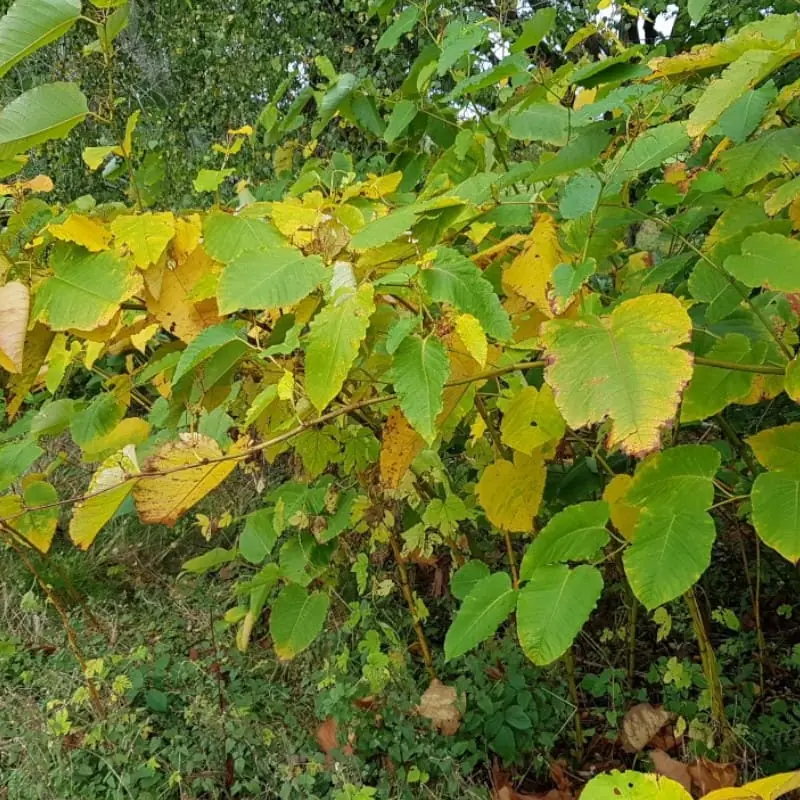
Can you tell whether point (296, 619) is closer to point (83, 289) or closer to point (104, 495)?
point (104, 495)

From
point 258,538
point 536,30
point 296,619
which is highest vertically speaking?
point 536,30

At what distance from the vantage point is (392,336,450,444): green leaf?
0.59 m

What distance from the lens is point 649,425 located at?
1.79ft

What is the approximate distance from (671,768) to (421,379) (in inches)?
46.3

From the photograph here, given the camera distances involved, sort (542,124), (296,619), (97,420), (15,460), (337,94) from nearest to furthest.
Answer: (542,124) < (97,420) < (15,460) < (337,94) < (296,619)

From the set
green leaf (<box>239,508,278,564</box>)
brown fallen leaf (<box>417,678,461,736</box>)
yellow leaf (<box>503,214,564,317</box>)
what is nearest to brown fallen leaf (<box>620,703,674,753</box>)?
brown fallen leaf (<box>417,678,461,736</box>)

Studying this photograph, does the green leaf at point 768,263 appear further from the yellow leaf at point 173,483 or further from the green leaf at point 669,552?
the yellow leaf at point 173,483

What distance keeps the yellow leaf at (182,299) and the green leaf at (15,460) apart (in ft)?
1.71

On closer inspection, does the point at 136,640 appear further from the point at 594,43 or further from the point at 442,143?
the point at 594,43

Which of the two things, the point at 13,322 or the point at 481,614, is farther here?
the point at 481,614


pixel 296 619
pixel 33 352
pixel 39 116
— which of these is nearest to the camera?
pixel 39 116

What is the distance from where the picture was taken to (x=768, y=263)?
2.32 ft

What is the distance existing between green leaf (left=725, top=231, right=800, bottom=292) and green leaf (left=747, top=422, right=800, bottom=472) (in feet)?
0.61

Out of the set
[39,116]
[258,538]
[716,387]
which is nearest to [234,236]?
[39,116]
